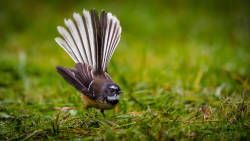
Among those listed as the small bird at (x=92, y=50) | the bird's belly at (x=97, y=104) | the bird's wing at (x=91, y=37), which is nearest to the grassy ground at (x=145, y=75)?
the bird's belly at (x=97, y=104)

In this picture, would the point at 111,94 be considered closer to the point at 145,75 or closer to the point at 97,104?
the point at 97,104

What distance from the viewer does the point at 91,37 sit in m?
3.35

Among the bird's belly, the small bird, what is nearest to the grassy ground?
the bird's belly

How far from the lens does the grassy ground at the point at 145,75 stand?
112 inches

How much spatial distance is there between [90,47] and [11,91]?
7.06 ft

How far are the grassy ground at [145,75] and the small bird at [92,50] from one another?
255 mm

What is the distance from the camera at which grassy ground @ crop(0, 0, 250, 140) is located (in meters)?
2.84

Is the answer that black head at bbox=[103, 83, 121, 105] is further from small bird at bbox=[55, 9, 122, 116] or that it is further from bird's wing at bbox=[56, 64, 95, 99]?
bird's wing at bbox=[56, 64, 95, 99]

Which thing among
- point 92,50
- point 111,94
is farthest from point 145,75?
point 111,94

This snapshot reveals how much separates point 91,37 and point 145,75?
2335mm

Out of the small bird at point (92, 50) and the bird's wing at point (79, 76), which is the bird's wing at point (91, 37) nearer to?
the small bird at point (92, 50)

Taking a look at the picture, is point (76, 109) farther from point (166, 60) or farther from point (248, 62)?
point (248, 62)

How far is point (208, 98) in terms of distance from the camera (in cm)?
421

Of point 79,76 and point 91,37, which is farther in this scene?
point 91,37
